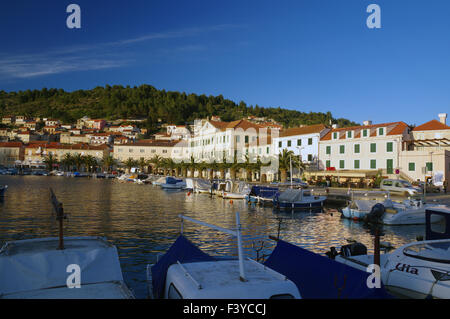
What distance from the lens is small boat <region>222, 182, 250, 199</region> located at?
1787 inches

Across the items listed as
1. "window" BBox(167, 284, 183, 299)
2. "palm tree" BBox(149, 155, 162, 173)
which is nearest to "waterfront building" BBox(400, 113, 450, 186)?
"window" BBox(167, 284, 183, 299)

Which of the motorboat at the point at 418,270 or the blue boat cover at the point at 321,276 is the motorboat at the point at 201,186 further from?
the blue boat cover at the point at 321,276

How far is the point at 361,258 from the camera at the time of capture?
11.7 m

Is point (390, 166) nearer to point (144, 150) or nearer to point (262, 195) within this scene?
point (262, 195)

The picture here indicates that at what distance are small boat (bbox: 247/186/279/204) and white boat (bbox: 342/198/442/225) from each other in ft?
34.1

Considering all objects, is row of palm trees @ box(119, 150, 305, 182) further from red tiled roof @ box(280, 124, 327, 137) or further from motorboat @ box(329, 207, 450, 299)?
motorboat @ box(329, 207, 450, 299)

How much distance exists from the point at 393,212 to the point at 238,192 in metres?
21.7

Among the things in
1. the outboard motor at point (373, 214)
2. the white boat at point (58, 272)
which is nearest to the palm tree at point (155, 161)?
the outboard motor at point (373, 214)

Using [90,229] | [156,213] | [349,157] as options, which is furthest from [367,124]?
[90,229]

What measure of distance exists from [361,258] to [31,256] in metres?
9.47

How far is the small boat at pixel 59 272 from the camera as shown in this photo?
6.74 m

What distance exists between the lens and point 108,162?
130250mm

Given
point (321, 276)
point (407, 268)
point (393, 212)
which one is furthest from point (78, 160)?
point (321, 276)

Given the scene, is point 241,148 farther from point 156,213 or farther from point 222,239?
point 222,239
